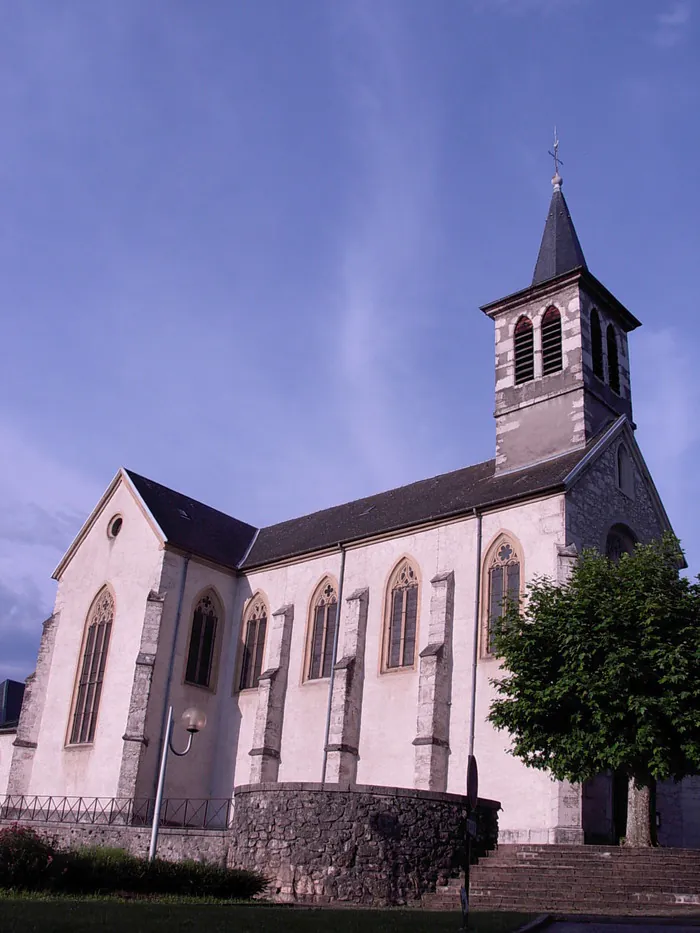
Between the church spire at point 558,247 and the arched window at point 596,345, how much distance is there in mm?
2117

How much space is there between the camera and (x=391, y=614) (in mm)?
30391

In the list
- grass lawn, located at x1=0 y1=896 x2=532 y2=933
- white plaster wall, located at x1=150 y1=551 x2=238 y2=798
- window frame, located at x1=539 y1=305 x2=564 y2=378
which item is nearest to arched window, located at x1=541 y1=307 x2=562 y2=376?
window frame, located at x1=539 y1=305 x2=564 y2=378

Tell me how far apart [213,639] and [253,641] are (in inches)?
64.2

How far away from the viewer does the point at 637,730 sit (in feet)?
66.4

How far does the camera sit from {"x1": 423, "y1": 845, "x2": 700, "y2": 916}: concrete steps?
17.5 metres

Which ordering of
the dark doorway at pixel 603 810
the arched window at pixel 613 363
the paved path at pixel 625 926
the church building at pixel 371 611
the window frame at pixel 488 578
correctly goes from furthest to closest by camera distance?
1. the arched window at pixel 613 363
2. the window frame at pixel 488 578
3. the church building at pixel 371 611
4. the dark doorway at pixel 603 810
5. the paved path at pixel 625 926

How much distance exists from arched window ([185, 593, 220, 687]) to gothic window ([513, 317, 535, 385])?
1474cm

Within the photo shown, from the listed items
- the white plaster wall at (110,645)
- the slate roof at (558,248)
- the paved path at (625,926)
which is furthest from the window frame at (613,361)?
the paved path at (625,926)

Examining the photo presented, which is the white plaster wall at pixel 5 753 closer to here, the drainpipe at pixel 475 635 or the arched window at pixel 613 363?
the drainpipe at pixel 475 635

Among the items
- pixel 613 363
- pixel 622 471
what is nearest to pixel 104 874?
pixel 622 471

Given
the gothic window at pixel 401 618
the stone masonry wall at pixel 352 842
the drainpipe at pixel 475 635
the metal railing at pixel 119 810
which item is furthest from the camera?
the metal railing at pixel 119 810

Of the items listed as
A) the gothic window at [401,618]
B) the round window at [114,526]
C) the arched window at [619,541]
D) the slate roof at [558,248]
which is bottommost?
the gothic window at [401,618]

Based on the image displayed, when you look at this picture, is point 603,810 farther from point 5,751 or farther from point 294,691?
point 5,751

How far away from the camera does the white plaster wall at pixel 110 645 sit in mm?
32344
